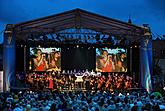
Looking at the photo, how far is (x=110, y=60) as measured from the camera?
38.6 m

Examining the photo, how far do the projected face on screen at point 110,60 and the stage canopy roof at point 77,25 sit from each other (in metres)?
2.97

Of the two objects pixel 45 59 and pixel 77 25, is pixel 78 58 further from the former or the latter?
pixel 77 25

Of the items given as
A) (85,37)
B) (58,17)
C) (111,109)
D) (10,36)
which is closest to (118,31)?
(85,37)

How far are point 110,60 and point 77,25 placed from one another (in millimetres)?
6019

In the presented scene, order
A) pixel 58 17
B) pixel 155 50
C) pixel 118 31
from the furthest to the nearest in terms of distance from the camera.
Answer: pixel 155 50
pixel 118 31
pixel 58 17

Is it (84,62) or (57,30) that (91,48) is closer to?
(84,62)

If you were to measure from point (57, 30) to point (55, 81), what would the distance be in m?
4.82

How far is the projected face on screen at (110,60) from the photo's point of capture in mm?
38531

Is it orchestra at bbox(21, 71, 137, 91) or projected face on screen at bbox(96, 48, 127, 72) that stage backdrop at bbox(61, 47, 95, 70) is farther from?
orchestra at bbox(21, 71, 137, 91)

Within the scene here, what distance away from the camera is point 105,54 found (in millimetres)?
38594

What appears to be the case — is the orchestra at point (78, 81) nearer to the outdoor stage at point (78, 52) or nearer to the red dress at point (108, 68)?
the outdoor stage at point (78, 52)

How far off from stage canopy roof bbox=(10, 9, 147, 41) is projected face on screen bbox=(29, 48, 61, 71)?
2.55 metres

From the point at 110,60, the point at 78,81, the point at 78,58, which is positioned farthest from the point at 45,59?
the point at 110,60

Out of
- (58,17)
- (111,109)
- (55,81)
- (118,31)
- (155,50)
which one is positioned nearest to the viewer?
(111,109)
